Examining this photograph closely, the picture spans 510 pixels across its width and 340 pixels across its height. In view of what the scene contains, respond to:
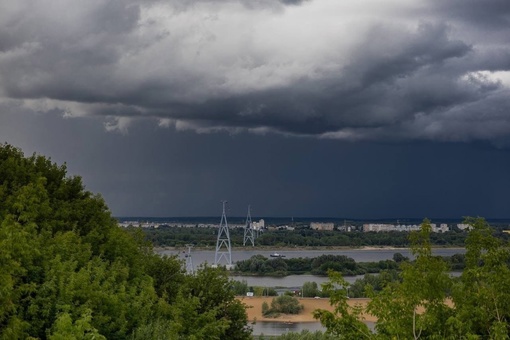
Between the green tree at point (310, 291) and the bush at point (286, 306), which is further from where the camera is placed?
the green tree at point (310, 291)

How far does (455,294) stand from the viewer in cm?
1185

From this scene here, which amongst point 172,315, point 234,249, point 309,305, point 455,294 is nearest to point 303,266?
point 309,305

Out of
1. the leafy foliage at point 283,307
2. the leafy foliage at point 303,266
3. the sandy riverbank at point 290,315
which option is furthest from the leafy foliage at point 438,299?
the leafy foliage at point 303,266

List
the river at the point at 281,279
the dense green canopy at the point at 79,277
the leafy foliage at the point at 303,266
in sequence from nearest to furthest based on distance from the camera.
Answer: the dense green canopy at the point at 79,277, the river at the point at 281,279, the leafy foliage at the point at 303,266

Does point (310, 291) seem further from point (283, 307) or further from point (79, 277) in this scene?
point (79, 277)

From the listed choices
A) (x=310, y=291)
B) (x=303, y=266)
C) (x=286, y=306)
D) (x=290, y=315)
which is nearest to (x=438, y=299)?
(x=290, y=315)

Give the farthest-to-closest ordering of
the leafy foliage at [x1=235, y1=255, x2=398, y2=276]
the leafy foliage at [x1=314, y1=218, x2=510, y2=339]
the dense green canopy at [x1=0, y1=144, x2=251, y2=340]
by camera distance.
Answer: the leafy foliage at [x1=235, y1=255, x2=398, y2=276] → the dense green canopy at [x1=0, y1=144, x2=251, y2=340] → the leafy foliage at [x1=314, y1=218, x2=510, y2=339]

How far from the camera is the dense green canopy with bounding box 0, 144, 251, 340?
1310 centimetres

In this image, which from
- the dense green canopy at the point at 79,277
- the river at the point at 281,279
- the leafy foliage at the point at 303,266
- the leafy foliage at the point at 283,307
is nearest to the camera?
the dense green canopy at the point at 79,277

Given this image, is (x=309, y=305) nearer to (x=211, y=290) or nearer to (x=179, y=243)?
(x=211, y=290)

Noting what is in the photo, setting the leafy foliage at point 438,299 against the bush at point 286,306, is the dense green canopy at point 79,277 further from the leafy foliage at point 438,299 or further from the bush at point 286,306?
the bush at point 286,306

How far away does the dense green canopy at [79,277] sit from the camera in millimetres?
13102

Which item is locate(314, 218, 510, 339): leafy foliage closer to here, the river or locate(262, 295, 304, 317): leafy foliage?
A: the river

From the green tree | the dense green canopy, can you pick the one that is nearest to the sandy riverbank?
the green tree
